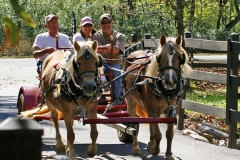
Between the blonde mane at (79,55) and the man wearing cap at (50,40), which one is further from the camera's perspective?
the man wearing cap at (50,40)

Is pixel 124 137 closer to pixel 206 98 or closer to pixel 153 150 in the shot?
pixel 153 150

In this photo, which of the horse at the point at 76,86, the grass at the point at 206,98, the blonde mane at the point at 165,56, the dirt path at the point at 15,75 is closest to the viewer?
the horse at the point at 76,86

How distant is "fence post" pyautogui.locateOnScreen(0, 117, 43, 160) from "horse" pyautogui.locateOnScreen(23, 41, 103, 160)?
5.46 meters

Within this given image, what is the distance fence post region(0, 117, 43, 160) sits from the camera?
2533 millimetres

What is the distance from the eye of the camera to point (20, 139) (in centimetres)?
256

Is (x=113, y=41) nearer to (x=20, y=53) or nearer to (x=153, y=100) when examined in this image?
(x=153, y=100)

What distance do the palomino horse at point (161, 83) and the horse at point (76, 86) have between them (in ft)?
2.68

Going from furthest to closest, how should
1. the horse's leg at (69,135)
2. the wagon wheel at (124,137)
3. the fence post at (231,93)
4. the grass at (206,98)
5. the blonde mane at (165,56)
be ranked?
the grass at (206,98)
the wagon wheel at (124,137)
the fence post at (231,93)
the blonde mane at (165,56)
the horse's leg at (69,135)

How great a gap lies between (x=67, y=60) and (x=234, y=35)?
122 inches

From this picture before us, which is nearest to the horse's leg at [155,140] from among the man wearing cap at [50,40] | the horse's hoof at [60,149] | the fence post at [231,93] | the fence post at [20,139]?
the horse's hoof at [60,149]

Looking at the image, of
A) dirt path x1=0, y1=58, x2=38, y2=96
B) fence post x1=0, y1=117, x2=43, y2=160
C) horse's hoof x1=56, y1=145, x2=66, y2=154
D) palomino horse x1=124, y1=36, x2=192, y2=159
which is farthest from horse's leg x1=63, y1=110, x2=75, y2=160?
dirt path x1=0, y1=58, x2=38, y2=96

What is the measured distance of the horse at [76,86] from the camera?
8.23m

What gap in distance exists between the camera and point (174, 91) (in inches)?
341

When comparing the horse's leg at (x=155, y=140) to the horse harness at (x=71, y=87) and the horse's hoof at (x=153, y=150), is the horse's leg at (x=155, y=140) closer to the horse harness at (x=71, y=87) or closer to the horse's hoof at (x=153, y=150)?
the horse's hoof at (x=153, y=150)
